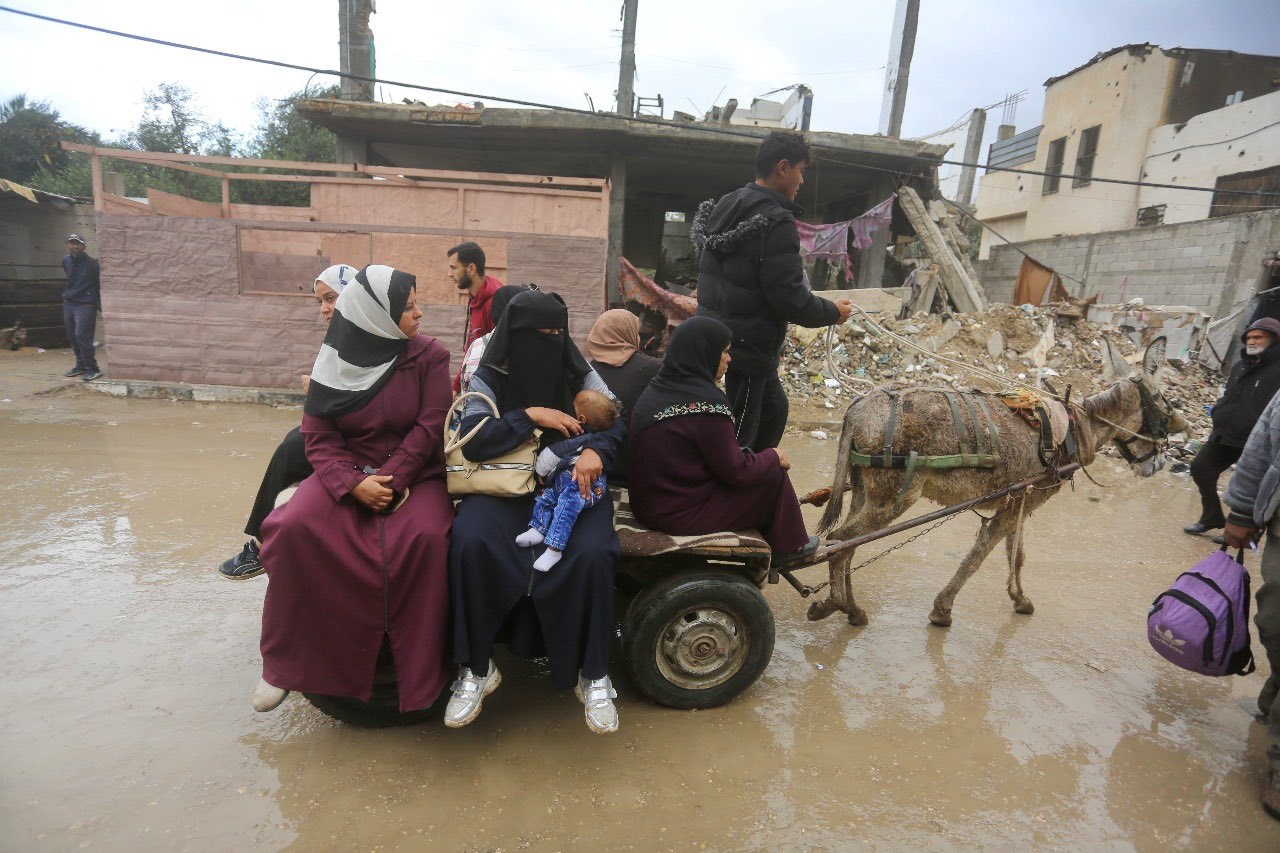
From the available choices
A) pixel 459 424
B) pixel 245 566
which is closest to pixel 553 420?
pixel 459 424

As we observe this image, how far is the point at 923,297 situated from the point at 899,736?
1041cm

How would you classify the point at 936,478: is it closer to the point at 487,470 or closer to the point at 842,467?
the point at 842,467

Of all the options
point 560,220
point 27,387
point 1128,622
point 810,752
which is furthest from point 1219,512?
point 27,387

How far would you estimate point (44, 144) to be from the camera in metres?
21.9

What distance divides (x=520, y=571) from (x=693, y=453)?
35.6 inches

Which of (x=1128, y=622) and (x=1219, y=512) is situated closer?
(x=1128, y=622)

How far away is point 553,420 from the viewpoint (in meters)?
2.66

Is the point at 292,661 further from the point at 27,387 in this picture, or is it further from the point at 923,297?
the point at 923,297

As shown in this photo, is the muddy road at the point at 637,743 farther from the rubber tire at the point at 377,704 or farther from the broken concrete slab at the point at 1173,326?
the broken concrete slab at the point at 1173,326

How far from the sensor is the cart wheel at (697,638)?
275cm

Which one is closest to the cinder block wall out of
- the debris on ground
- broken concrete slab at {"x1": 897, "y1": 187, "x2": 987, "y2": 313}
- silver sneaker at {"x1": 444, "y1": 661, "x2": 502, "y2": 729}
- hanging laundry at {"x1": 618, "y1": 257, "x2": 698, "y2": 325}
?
the debris on ground

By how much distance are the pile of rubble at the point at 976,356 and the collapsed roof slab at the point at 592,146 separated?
2.78 meters

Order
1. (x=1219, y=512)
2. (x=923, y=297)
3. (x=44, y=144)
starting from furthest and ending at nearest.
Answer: (x=44, y=144), (x=923, y=297), (x=1219, y=512)

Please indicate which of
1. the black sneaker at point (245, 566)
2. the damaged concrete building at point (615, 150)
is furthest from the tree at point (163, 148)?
the black sneaker at point (245, 566)
